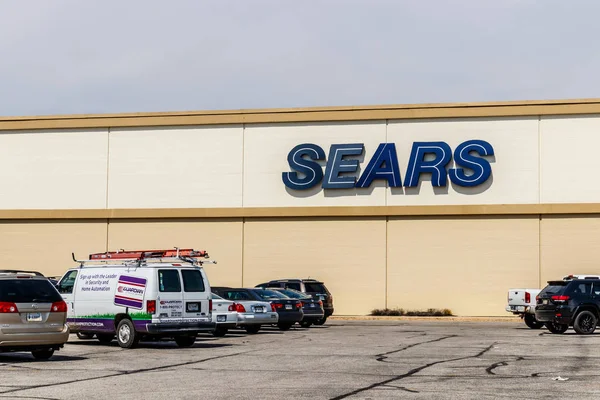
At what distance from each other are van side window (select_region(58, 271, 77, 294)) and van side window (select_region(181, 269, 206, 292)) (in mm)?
3208

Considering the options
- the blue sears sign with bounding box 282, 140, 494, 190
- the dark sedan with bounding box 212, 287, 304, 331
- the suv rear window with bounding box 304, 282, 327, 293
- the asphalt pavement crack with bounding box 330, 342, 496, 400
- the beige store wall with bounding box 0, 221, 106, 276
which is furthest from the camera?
the beige store wall with bounding box 0, 221, 106, 276

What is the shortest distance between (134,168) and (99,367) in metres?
32.7

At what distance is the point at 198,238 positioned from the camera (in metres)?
49.4

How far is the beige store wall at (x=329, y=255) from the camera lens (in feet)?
154

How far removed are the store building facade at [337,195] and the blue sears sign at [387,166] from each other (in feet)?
0.22

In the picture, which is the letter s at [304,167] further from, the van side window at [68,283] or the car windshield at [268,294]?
the van side window at [68,283]

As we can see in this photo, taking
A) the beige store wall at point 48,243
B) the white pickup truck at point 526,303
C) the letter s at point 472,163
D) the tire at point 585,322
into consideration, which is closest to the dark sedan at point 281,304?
the white pickup truck at point 526,303

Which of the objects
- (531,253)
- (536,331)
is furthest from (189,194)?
(536,331)

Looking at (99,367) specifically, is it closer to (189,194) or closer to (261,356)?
(261,356)

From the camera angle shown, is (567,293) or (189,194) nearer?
(567,293)

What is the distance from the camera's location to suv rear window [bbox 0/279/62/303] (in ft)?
63.4

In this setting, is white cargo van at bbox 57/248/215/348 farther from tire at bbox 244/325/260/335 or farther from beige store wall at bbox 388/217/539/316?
beige store wall at bbox 388/217/539/316

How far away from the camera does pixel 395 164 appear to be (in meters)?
47.4

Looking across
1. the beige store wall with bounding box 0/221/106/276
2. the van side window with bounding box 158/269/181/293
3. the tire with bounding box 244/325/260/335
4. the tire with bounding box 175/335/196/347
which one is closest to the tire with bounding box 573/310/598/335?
the tire with bounding box 244/325/260/335
